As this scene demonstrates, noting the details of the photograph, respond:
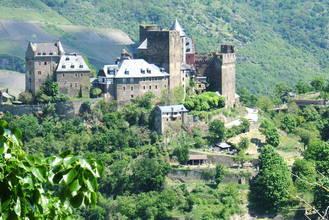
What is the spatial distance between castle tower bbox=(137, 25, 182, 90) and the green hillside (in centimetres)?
4435

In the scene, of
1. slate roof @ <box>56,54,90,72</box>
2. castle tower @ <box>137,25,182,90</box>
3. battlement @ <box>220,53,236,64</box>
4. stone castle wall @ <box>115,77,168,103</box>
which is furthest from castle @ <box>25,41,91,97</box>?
battlement @ <box>220,53,236,64</box>

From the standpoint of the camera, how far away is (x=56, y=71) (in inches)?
1459

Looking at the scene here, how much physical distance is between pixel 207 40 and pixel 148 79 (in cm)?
5189

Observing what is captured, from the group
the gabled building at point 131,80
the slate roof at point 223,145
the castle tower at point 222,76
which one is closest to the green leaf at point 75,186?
the gabled building at point 131,80

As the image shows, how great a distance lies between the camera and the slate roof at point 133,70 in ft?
124

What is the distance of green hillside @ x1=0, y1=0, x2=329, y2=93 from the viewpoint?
289 feet

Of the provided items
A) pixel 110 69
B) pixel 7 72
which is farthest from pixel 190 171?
pixel 7 72

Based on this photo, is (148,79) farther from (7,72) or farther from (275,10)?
(275,10)

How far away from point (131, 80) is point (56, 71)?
9.87ft

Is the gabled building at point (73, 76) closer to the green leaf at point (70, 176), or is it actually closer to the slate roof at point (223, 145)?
the slate roof at point (223, 145)

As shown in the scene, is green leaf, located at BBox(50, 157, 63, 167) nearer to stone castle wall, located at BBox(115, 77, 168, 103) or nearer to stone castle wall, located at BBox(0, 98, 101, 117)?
stone castle wall, located at BBox(0, 98, 101, 117)

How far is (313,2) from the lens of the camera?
106 meters

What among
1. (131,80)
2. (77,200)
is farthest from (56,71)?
(77,200)

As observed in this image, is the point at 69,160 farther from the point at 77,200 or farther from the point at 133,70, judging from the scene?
the point at 133,70
